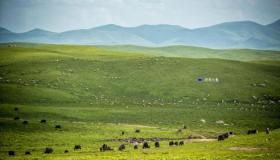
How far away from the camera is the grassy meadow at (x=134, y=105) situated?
53.6 m

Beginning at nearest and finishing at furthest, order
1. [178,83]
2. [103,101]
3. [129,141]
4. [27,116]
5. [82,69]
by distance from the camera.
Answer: [129,141]
[27,116]
[103,101]
[178,83]
[82,69]

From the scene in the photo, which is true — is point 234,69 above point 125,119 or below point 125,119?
above

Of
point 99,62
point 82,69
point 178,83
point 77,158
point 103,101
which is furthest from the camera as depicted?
point 99,62

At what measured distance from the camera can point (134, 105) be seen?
317ft

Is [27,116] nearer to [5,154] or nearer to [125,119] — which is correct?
[125,119]

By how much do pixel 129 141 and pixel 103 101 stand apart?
37447 mm

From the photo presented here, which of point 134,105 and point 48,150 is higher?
point 134,105

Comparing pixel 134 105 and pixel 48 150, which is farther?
pixel 134 105

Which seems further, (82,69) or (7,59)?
(7,59)

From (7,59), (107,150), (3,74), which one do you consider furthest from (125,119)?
(7,59)

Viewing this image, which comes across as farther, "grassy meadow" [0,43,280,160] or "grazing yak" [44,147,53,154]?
"grassy meadow" [0,43,280,160]

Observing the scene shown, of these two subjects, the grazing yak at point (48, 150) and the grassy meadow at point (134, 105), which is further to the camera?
the grassy meadow at point (134, 105)

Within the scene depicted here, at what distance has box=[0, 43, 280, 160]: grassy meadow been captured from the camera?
176ft

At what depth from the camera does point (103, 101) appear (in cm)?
9962
